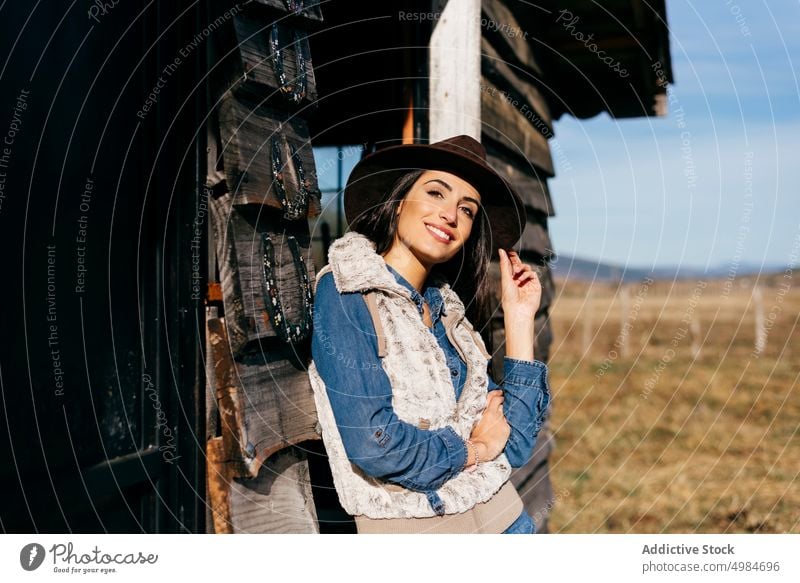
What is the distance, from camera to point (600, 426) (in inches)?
340

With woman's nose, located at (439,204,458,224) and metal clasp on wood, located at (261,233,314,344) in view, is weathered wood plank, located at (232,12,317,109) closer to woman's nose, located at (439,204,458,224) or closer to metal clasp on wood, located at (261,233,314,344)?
metal clasp on wood, located at (261,233,314,344)

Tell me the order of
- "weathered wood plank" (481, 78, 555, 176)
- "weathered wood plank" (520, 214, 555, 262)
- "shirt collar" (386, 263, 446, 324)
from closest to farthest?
"shirt collar" (386, 263, 446, 324) < "weathered wood plank" (481, 78, 555, 176) < "weathered wood plank" (520, 214, 555, 262)

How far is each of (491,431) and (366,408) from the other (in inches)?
17.3

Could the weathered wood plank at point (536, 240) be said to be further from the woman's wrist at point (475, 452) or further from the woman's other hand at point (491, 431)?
the woman's wrist at point (475, 452)

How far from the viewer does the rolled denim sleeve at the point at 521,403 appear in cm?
214

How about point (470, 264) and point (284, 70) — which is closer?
point (284, 70)

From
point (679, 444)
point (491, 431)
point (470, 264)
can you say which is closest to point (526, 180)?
point (470, 264)

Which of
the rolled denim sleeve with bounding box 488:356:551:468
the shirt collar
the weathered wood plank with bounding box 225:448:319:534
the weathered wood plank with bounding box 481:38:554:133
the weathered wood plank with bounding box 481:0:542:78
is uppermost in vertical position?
the weathered wood plank with bounding box 481:0:542:78

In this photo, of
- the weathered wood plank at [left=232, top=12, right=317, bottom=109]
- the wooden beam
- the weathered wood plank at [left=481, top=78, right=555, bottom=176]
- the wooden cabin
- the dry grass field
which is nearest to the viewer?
the wooden cabin

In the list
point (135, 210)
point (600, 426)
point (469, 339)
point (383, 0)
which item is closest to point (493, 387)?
point (469, 339)

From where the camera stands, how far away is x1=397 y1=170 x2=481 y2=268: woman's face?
205cm

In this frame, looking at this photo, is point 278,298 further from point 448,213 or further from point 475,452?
point 475,452

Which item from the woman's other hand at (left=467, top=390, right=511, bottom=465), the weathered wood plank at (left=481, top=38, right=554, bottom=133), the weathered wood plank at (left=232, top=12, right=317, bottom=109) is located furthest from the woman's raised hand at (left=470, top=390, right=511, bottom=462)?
the weathered wood plank at (left=481, top=38, right=554, bottom=133)

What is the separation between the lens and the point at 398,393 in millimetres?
1948
